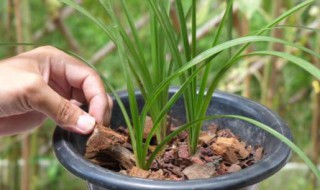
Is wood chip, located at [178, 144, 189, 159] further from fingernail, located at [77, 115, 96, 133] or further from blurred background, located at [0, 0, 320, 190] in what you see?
blurred background, located at [0, 0, 320, 190]

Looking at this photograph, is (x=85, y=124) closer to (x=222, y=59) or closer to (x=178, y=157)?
(x=178, y=157)

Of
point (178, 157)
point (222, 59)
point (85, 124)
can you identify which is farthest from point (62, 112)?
point (222, 59)

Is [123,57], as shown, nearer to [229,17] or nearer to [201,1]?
[229,17]

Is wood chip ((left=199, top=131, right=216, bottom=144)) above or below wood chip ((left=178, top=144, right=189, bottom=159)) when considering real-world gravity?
above

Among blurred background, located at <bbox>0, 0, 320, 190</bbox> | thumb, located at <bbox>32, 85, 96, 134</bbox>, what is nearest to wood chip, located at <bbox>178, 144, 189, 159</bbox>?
thumb, located at <bbox>32, 85, 96, 134</bbox>

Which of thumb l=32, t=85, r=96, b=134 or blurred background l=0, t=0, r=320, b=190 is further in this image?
blurred background l=0, t=0, r=320, b=190

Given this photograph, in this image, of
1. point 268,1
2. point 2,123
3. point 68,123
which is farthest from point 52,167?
point 68,123

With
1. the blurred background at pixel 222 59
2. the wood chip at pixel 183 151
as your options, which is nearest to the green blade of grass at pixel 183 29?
the wood chip at pixel 183 151

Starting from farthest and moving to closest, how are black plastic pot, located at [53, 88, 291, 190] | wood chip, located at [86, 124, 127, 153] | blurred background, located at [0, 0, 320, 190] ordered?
blurred background, located at [0, 0, 320, 190]
wood chip, located at [86, 124, 127, 153]
black plastic pot, located at [53, 88, 291, 190]
